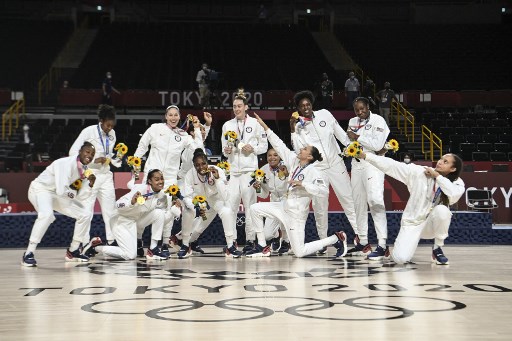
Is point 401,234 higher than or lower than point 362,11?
lower

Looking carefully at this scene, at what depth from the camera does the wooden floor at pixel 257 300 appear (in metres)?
5.98

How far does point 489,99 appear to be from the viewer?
29.1m

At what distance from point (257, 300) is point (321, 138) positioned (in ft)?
16.1

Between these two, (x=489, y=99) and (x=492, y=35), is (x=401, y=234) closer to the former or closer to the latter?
(x=489, y=99)

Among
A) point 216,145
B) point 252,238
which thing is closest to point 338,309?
point 252,238

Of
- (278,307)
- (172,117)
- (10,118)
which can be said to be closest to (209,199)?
(172,117)

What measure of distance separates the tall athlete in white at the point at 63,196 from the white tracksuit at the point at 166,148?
4.20 ft

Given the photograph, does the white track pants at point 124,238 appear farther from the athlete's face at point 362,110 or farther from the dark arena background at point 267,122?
the athlete's face at point 362,110

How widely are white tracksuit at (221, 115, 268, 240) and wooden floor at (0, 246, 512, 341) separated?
3.90ft

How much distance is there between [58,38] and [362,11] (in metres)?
15.4

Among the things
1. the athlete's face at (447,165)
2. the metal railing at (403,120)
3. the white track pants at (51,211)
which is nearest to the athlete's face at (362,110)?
the athlete's face at (447,165)

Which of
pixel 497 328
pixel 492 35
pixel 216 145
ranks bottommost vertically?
pixel 497 328

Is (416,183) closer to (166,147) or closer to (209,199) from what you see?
(209,199)

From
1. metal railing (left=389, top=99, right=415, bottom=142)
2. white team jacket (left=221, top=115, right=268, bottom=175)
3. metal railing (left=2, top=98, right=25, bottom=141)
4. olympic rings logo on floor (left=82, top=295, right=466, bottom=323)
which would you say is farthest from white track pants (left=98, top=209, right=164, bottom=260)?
metal railing (left=389, top=99, right=415, bottom=142)
